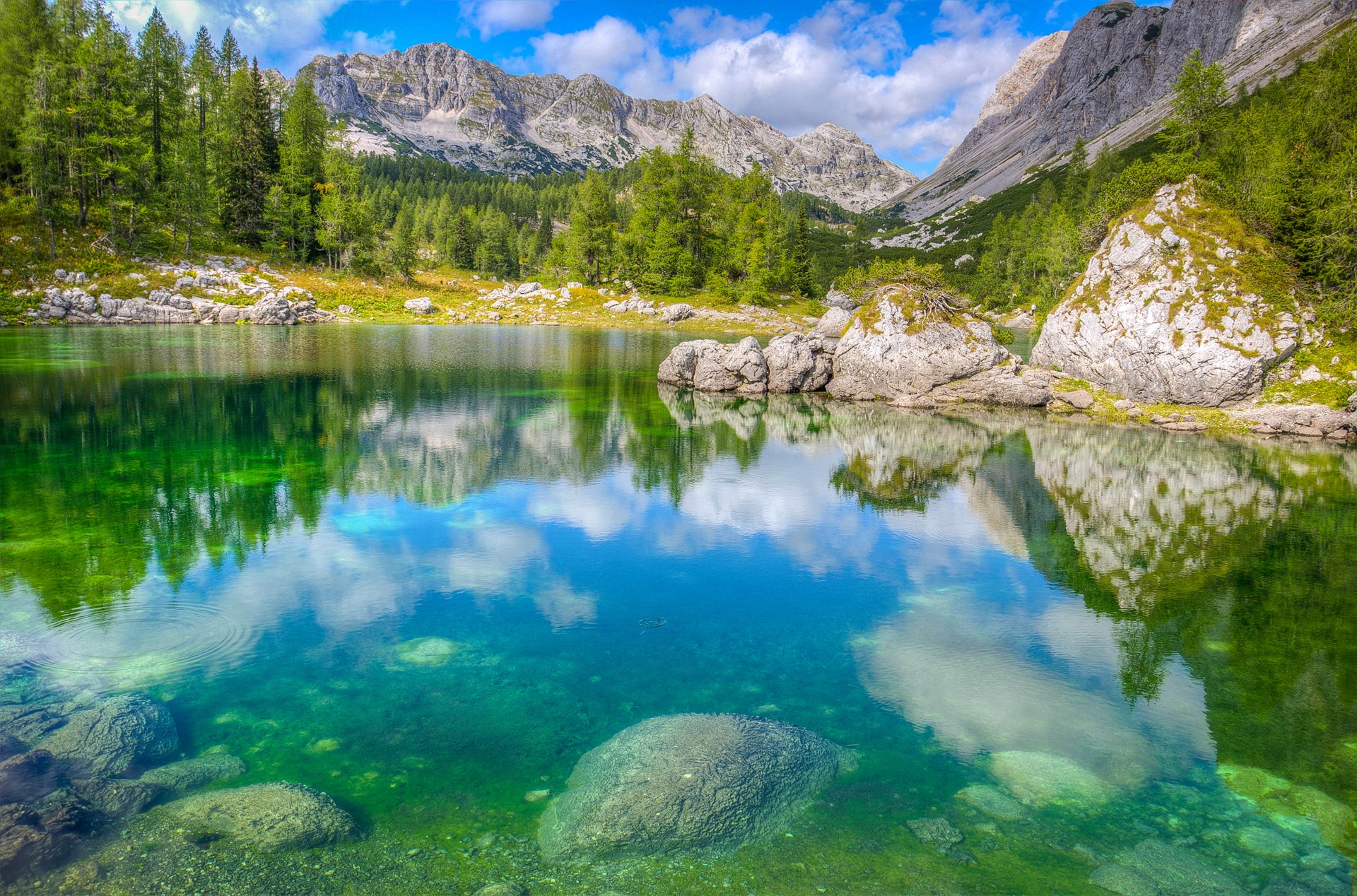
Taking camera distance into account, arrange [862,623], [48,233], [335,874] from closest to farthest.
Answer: [335,874] < [862,623] < [48,233]

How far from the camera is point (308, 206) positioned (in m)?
83.8

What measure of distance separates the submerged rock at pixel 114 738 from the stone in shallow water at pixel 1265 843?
11.8 meters

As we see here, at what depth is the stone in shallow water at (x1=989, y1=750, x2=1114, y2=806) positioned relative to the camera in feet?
26.1

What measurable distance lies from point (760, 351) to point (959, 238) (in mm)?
163618

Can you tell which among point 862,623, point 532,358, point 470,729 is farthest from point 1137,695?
point 532,358

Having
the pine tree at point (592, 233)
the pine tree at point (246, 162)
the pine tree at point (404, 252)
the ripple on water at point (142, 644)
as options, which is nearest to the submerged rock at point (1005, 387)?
the ripple on water at point (142, 644)

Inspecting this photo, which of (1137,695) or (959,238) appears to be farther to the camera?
(959,238)

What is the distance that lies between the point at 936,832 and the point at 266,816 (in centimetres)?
682

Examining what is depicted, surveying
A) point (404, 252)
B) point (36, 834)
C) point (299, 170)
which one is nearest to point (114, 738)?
point (36, 834)

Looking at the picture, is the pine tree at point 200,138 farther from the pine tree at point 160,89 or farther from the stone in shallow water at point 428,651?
the stone in shallow water at point 428,651

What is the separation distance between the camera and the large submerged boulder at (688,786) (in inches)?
277

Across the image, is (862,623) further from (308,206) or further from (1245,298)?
(308,206)

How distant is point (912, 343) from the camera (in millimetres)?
38531

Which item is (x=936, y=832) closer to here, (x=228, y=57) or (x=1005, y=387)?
(x=1005, y=387)
